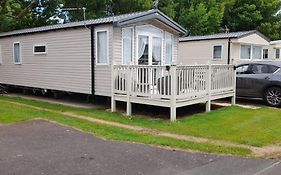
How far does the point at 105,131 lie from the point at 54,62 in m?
7.09

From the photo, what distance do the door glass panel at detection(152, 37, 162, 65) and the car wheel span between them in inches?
167

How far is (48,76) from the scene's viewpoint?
51.4 ft

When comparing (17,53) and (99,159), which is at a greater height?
(17,53)

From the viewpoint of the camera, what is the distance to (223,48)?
2117 cm

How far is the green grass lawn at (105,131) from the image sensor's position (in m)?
7.57

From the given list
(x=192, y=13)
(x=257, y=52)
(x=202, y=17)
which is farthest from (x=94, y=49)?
(x=202, y=17)

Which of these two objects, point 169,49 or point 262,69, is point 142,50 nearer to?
point 169,49

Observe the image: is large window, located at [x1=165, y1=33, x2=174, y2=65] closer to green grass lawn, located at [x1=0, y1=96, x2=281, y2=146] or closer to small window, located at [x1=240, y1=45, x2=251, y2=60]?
green grass lawn, located at [x1=0, y1=96, x2=281, y2=146]

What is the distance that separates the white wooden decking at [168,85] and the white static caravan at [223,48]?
8271 millimetres

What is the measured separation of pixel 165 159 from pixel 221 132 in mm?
2828

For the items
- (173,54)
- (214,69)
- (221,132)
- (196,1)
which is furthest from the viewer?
(196,1)

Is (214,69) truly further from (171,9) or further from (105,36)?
(171,9)

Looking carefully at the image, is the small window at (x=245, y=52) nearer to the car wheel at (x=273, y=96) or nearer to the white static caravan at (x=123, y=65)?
the white static caravan at (x=123, y=65)

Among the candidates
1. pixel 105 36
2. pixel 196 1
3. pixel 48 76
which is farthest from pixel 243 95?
pixel 196 1
